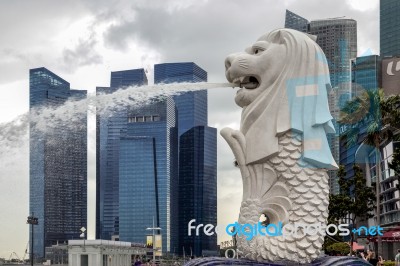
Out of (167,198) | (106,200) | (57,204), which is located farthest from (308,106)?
(106,200)

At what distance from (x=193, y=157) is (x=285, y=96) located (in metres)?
101

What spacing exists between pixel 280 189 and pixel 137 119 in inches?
4055

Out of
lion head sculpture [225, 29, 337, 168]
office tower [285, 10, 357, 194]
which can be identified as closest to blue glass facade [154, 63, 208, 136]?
office tower [285, 10, 357, 194]

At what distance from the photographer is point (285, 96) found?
17.0 metres

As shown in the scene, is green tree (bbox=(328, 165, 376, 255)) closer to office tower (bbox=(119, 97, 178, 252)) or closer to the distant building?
the distant building

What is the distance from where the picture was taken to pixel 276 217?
1670 cm

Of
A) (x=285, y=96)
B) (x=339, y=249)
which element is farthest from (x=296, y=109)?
(x=339, y=249)

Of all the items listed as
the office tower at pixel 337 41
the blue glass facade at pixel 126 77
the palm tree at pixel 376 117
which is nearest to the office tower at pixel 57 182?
the palm tree at pixel 376 117

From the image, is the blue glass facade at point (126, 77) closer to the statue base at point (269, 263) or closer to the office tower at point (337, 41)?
the office tower at point (337, 41)

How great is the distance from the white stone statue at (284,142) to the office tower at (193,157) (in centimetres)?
9024

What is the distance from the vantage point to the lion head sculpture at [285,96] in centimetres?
1681

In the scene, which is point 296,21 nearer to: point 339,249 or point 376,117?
point 339,249

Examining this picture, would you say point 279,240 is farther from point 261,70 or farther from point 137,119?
point 137,119

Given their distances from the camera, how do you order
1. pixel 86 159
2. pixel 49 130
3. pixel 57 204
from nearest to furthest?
pixel 49 130 < pixel 86 159 < pixel 57 204
